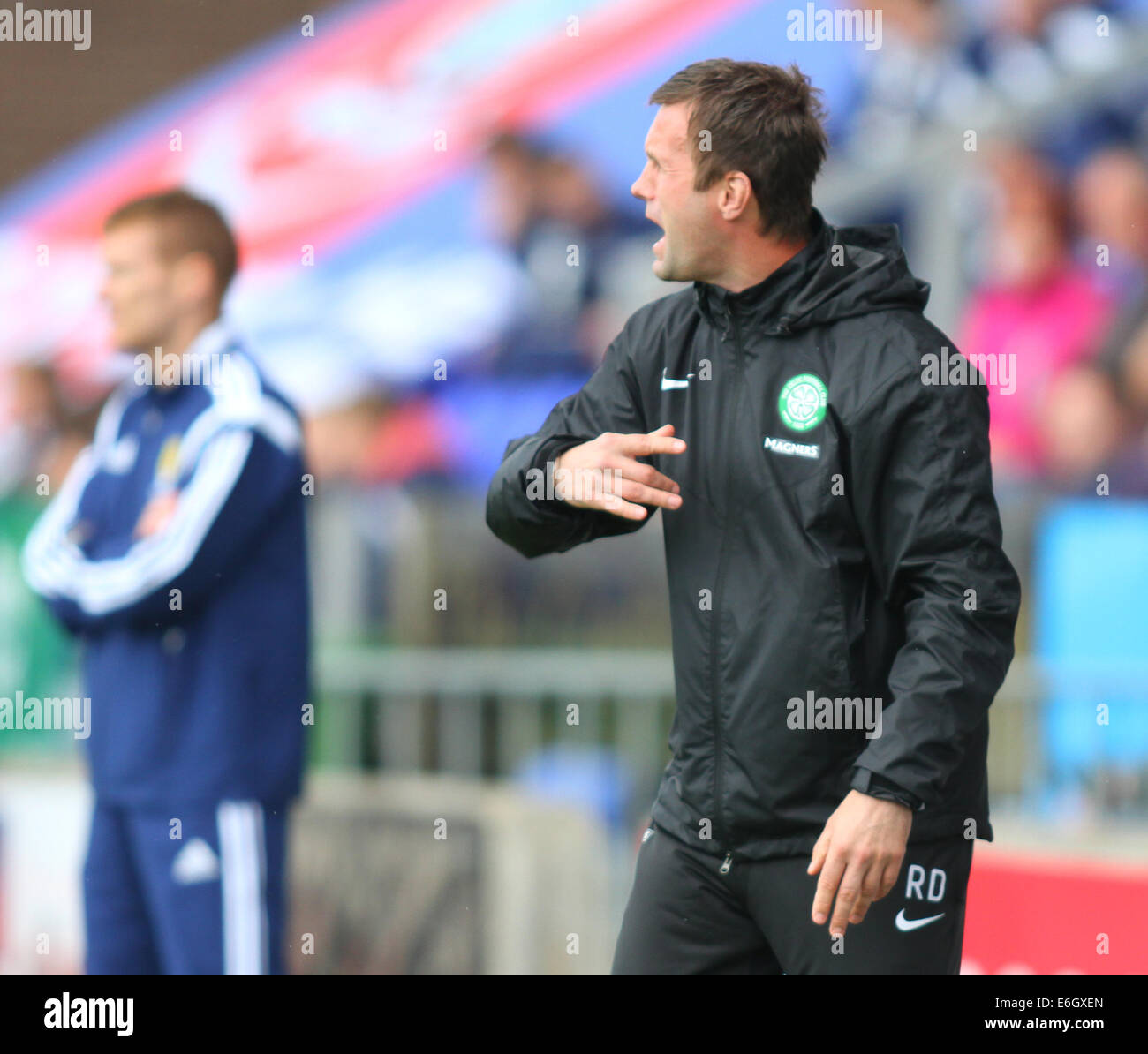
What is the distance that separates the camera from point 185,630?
4516mm

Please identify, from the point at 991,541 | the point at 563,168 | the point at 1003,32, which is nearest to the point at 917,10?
the point at 1003,32

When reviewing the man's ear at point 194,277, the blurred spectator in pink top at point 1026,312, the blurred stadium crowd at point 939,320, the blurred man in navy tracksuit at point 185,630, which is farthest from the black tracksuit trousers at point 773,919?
the blurred spectator in pink top at point 1026,312

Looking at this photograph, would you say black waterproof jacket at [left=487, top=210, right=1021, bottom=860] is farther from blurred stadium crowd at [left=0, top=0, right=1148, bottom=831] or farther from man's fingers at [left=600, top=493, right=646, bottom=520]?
blurred stadium crowd at [left=0, top=0, right=1148, bottom=831]

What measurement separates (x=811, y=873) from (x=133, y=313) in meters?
2.83

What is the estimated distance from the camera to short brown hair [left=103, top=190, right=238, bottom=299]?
15.7ft

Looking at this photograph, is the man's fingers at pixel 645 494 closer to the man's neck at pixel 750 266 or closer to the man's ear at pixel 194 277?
the man's neck at pixel 750 266

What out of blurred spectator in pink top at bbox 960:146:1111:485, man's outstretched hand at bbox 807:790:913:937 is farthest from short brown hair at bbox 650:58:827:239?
blurred spectator in pink top at bbox 960:146:1111:485

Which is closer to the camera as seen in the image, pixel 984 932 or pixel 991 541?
pixel 991 541

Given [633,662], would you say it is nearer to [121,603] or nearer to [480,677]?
[480,677]

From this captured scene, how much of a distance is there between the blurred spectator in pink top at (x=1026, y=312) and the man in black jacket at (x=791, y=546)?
4048 millimetres

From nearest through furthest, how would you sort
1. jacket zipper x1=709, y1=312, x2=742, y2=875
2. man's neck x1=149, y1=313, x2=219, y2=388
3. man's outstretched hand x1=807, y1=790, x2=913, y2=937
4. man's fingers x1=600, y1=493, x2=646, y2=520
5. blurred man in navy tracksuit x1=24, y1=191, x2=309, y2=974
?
man's outstretched hand x1=807, y1=790, x2=913, y2=937
man's fingers x1=600, y1=493, x2=646, y2=520
jacket zipper x1=709, y1=312, x2=742, y2=875
blurred man in navy tracksuit x1=24, y1=191, x2=309, y2=974
man's neck x1=149, y1=313, x2=219, y2=388

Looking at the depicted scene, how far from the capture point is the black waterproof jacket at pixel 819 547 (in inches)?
108

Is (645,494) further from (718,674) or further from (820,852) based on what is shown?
(820,852)

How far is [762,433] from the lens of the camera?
2.95 meters
